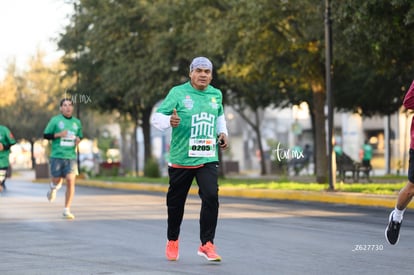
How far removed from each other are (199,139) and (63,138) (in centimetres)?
692

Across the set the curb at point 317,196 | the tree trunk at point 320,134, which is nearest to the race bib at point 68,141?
the curb at point 317,196

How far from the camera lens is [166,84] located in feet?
117

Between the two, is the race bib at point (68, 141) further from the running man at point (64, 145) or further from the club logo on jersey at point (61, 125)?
the club logo on jersey at point (61, 125)

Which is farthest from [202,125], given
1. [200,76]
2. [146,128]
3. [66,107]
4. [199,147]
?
[146,128]

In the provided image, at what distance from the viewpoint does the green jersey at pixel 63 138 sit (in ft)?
51.3

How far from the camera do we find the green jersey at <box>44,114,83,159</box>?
1562cm

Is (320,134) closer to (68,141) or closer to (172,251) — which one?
(68,141)

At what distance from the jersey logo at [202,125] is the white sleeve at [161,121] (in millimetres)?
284

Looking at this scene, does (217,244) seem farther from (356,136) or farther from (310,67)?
(356,136)

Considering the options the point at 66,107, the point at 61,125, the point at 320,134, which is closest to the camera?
the point at 66,107

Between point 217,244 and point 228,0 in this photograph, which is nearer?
point 217,244

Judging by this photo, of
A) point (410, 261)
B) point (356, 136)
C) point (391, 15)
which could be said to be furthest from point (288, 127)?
point (410, 261)

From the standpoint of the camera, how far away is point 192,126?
359 inches

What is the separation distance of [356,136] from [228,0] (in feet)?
142
